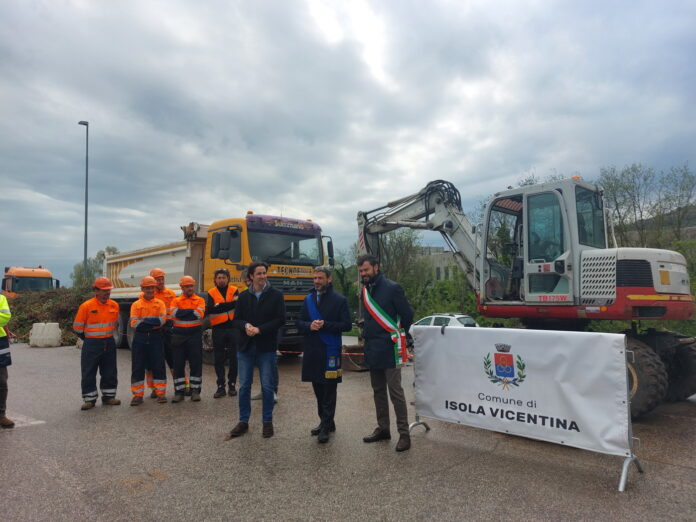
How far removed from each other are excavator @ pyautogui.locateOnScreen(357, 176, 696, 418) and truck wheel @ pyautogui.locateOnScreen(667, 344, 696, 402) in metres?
0.01

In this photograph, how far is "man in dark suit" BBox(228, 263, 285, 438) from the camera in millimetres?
5137

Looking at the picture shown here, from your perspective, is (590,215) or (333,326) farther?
(590,215)

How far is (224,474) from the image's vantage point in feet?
13.3

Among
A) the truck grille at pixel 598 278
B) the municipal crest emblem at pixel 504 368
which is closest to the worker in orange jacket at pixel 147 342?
the municipal crest emblem at pixel 504 368

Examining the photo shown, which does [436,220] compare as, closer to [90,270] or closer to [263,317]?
[263,317]

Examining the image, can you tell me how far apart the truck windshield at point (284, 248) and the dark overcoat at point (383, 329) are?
5.53 metres

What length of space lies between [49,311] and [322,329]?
17.2m

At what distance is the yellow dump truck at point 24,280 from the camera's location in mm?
23266

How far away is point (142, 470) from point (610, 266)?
5.70m

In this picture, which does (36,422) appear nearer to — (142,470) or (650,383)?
(142,470)

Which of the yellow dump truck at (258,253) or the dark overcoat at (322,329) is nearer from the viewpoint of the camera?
the dark overcoat at (322,329)

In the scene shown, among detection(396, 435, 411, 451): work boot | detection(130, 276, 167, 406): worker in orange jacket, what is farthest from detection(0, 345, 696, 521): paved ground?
detection(130, 276, 167, 406): worker in orange jacket

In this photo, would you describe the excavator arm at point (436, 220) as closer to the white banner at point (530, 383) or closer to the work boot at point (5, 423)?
the white banner at point (530, 383)

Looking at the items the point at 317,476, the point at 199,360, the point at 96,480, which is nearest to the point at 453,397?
the point at 317,476
